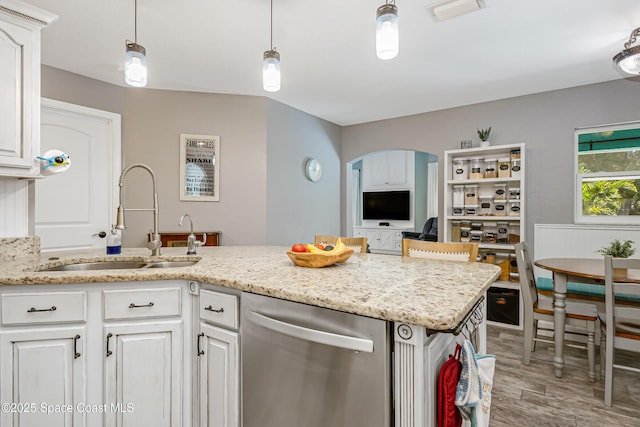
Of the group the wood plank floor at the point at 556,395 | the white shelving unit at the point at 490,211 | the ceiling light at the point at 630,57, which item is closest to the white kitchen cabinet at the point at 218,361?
the wood plank floor at the point at 556,395

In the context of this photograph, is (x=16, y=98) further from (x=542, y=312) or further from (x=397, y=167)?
(x=397, y=167)

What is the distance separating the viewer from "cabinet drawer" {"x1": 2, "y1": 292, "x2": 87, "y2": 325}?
1438 mm

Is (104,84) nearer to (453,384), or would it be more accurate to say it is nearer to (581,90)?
(453,384)

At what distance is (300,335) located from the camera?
1.12 m

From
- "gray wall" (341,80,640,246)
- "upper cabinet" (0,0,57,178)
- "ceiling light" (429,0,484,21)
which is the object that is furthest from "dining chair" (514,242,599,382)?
"upper cabinet" (0,0,57,178)

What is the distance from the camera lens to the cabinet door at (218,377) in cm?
139

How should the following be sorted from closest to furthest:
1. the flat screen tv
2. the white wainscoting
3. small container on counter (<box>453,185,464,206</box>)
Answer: the white wainscoting → small container on counter (<box>453,185,464,206</box>) → the flat screen tv

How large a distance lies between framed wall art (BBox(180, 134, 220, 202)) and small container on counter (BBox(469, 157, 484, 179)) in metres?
2.99

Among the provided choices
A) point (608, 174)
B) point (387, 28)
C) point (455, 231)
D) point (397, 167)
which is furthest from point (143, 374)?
point (397, 167)

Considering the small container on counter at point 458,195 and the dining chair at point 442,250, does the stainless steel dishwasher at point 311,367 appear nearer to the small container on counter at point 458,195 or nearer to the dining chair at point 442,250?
the dining chair at point 442,250

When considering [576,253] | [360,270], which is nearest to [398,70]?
[360,270]

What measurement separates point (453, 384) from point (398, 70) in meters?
2.85

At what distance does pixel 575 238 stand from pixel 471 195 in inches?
43.7

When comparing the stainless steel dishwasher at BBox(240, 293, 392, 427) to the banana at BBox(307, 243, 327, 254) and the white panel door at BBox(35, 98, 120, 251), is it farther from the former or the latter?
A: the white panel door at BBox(35, 98, 120, 251)
